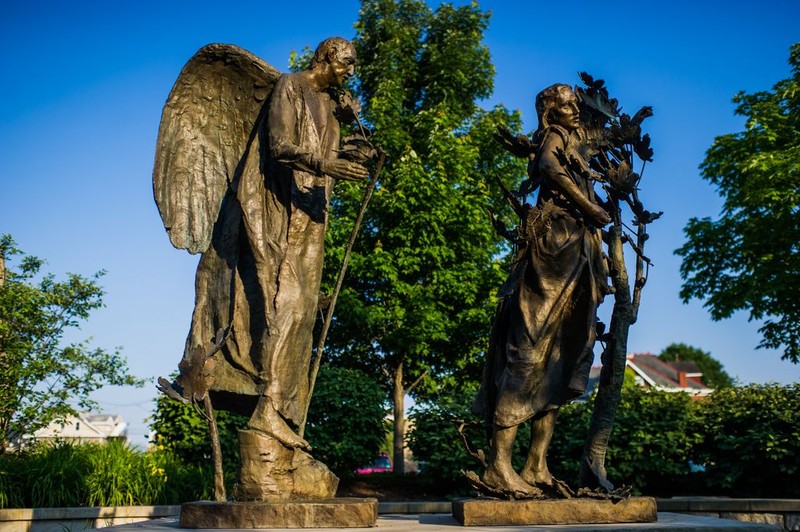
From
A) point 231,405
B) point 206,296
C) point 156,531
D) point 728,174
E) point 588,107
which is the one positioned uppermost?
point 728,174

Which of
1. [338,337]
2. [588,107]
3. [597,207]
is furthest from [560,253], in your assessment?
[338,337]

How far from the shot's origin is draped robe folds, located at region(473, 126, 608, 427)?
582cm

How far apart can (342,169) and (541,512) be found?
2512mm

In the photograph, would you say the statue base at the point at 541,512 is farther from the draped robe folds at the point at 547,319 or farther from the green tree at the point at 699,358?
the green tree at the point at 699,358

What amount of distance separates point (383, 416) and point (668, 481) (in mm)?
5065

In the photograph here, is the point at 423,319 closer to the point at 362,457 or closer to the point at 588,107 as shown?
the point at 362,457

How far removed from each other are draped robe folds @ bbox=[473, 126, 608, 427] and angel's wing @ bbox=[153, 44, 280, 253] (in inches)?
88.5

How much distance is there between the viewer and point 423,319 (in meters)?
19.4

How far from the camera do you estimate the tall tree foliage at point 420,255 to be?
19.8 metres

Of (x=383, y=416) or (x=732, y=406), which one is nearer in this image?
(x=732, y=406)

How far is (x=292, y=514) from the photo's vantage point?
193 inches

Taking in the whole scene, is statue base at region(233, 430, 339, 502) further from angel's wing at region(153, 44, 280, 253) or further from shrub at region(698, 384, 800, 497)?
shrub at region(698, 384, 800, 497)

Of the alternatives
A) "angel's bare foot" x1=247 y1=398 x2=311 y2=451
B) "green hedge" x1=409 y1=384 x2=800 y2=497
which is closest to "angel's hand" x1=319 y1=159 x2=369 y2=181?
"angel's bare foot" x1=247 y1=398 x2=311 y2=451

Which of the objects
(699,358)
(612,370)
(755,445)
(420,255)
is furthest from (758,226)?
(699,358)
